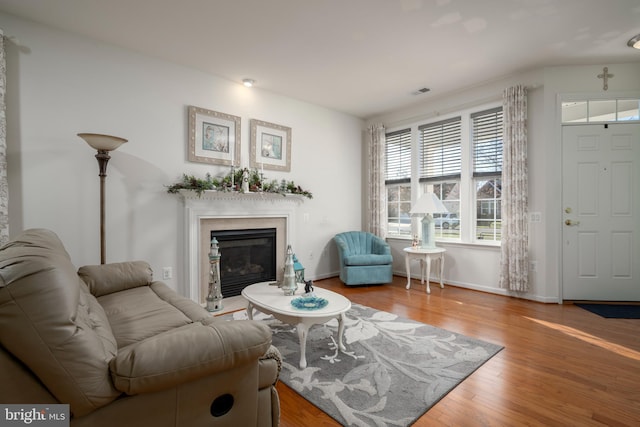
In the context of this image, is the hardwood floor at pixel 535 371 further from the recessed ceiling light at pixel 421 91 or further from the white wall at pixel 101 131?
the recessed ceiling light at pixel 421 91

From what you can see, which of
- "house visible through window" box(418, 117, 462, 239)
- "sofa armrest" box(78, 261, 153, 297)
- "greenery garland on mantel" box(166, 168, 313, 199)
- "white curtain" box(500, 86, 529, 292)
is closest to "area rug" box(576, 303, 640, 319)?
"white curtain" box(500, 86, 529, 292)

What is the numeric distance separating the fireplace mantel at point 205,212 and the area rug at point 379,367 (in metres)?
1.13

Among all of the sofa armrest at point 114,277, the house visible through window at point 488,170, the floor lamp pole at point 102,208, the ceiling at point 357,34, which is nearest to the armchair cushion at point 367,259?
the house visible through window at point 488,170

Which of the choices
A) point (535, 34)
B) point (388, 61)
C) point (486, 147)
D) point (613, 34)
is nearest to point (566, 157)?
point (486, 147)

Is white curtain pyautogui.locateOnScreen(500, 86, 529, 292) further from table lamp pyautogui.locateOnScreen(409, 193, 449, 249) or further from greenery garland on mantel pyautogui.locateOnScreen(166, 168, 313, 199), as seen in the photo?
greenery garland on mantel pyautogui.locateOnScreen(166, 168, 313, 199)

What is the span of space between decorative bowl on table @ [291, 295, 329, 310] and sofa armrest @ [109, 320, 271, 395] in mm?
1025

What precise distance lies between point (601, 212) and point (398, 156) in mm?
2829

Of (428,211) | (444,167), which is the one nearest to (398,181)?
(444,167)

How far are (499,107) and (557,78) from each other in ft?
2.16

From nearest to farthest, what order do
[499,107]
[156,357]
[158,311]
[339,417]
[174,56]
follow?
[156,357], [339,417], [158,311], [174,56], [499,107]

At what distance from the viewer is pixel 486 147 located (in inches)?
170

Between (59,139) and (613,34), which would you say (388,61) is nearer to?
(613,34)

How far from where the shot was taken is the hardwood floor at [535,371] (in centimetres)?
171

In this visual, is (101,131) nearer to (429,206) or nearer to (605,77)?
(429,206)
